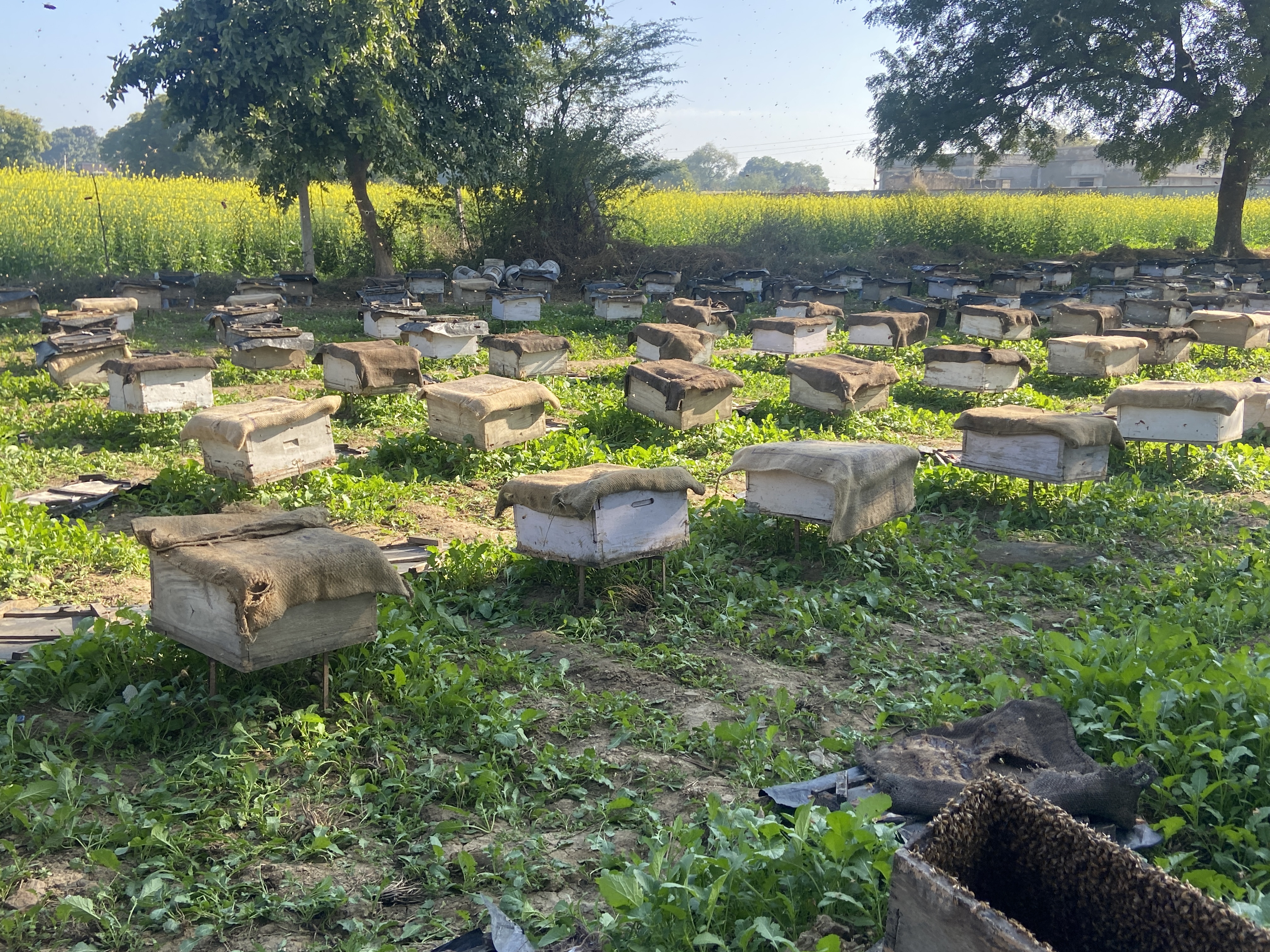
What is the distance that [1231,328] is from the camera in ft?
43.2

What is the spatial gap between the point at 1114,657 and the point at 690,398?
16.9 ft

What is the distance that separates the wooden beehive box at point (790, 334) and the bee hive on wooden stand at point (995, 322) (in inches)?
78.1

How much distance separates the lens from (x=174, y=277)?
670 inches

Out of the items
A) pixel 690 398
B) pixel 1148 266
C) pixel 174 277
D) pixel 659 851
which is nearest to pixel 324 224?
pixel 174 277

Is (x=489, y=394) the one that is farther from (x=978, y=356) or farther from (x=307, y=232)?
(x=307, y=232)

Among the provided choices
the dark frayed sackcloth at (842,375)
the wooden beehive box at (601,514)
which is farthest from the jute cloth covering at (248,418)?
the dark frayed sackcloth at (842,375)

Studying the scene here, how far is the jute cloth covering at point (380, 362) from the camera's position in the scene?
9.05 meters

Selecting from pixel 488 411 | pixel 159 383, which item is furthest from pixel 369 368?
pixel 488 411

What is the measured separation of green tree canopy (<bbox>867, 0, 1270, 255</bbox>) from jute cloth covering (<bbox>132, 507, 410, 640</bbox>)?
22.7 m

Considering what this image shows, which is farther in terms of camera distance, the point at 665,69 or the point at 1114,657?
the point at 665,69

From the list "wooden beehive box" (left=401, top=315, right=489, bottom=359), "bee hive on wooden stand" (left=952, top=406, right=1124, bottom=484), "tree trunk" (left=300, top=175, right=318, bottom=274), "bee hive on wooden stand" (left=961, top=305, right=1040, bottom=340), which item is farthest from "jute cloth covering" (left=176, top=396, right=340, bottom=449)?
"tree trunk" (left=300, top=175, right=318, bottom=274)

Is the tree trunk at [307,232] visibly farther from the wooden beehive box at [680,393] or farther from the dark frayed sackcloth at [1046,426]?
the dark frayed sackcloth at [1046,426]

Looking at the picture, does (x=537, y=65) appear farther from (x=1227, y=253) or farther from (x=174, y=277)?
(x=1227, y=253)

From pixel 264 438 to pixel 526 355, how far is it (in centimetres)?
400
